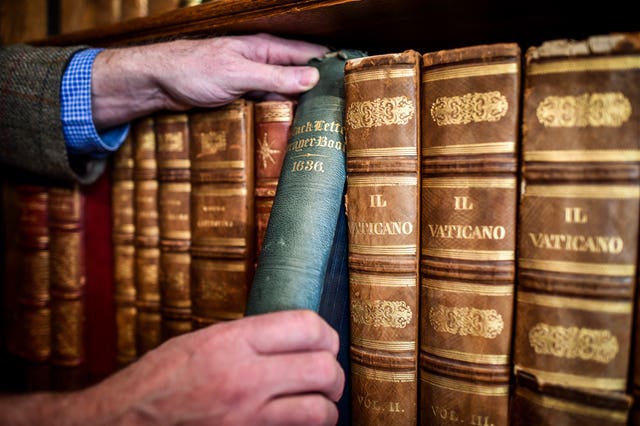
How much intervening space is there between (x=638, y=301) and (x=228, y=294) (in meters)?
0.62

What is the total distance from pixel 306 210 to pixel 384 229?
0.12 metres

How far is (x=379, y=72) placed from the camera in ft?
1.94

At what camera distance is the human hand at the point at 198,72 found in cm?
74

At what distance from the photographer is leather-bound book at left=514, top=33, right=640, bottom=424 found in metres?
0.49

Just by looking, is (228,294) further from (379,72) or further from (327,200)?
(379,72)

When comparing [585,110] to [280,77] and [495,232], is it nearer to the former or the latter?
[495,232]

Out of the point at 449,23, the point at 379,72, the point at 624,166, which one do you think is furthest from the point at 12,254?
the point at 624,166

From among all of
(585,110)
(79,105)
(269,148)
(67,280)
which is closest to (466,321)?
(585,110)

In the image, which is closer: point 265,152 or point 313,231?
point 313,231

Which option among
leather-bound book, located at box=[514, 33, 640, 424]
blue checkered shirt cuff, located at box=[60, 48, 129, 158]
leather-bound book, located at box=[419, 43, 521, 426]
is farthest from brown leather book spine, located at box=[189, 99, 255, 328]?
leather-bound book, located at box=[514, 33, 640, 424]

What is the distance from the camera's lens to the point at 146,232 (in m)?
0.90

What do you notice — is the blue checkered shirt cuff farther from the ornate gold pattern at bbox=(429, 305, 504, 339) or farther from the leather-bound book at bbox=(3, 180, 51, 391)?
the ornate gold pattern at bbox=(429, 305, 504, 339)

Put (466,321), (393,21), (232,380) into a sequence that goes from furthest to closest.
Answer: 1. (393,21)
2. (466,321)
3. (232,380)

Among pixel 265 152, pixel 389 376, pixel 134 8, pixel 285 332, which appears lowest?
pixel 389 376
